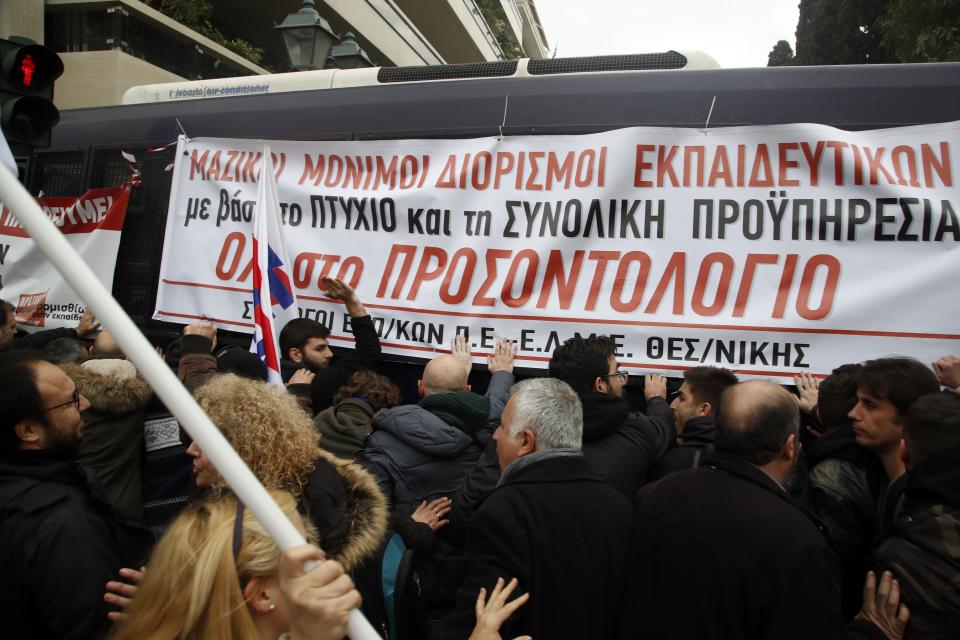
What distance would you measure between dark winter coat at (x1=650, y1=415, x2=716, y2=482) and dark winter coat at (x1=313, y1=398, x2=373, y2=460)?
116 cm

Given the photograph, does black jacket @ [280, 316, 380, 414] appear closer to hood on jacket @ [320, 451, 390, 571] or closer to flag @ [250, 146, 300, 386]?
flag @ [250, 146, 300, 386]

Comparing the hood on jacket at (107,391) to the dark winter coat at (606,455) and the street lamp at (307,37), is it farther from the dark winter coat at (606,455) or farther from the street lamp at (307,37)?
the street lamp at (307,37)

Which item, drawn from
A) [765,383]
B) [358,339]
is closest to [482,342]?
[358,339]

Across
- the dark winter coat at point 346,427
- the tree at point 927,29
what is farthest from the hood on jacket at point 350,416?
the tree at point 927,29

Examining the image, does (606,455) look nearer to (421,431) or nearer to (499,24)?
(421,431)

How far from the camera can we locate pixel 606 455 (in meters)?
2.66

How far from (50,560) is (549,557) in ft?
4.19

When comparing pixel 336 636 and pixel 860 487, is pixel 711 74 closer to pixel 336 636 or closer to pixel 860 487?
pixel 860 487

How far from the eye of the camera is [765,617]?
1.82 m

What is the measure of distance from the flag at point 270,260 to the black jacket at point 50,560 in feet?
6.32

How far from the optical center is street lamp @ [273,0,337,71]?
254 inches

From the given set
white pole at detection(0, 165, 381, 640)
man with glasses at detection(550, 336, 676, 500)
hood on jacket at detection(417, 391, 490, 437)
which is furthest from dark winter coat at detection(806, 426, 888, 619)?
white pole at detection(0, 165, 381, 640)

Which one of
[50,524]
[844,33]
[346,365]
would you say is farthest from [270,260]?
[844,33]

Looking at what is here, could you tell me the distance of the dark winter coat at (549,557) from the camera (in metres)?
2.02
